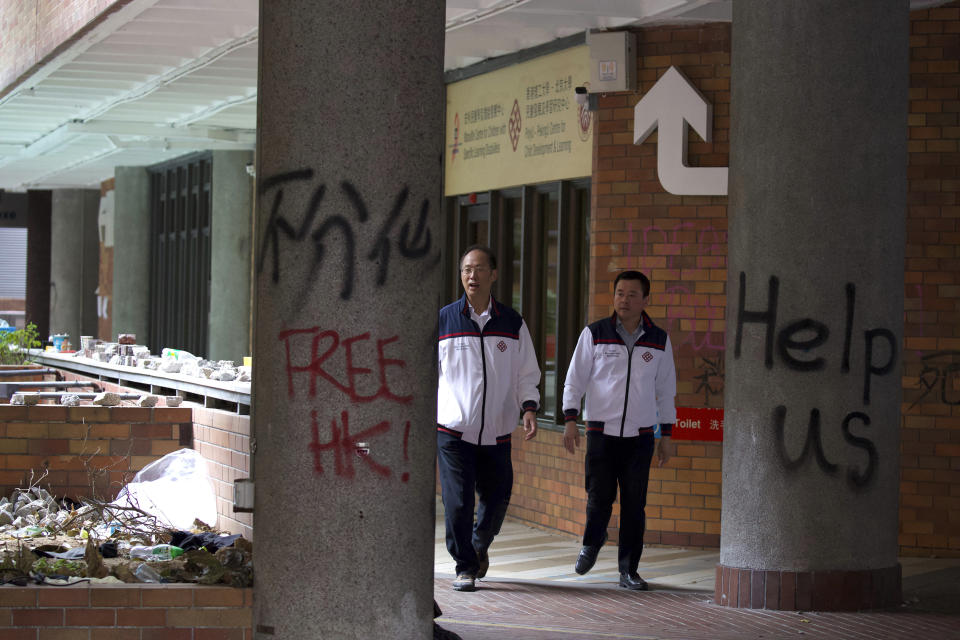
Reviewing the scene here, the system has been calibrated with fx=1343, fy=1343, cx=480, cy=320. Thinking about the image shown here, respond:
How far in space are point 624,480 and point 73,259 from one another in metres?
23.2

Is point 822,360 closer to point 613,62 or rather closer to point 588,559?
point 588,559

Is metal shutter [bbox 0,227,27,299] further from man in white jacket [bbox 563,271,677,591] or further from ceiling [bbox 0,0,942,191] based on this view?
man in white jacket [bbox 563,271,677,591]

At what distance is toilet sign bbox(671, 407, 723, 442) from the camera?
977 cm

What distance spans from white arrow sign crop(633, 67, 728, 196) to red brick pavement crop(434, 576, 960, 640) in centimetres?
317

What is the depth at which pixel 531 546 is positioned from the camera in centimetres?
1003

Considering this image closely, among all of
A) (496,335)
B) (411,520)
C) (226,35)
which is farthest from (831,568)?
(226,35)

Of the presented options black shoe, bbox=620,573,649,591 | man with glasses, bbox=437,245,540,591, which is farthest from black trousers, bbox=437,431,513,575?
black shoe, bbox=620,573,649,591

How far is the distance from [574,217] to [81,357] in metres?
5.85

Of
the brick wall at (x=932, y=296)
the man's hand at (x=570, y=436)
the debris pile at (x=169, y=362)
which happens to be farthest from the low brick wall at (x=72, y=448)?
the brick wall at (x=932, y=296)

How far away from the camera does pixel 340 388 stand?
16.3 feet

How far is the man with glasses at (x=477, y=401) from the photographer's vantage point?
7.72m

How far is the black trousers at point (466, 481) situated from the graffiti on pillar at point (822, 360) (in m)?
1.61

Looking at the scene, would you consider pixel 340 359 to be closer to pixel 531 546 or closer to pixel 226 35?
pixel 531 546

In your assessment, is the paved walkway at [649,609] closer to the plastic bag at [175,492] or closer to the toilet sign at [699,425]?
the toilet sign at [699,425]
